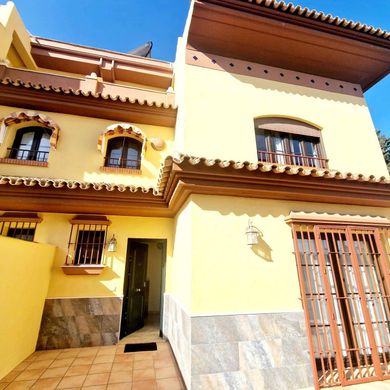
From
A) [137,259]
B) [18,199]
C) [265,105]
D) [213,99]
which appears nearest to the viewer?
[18,199]

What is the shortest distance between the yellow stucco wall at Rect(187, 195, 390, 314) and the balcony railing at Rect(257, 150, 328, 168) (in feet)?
7.49

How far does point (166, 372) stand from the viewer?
4.30 meters

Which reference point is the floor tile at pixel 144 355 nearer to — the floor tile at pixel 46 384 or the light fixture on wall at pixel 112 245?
the floor tile at pixel 46 384

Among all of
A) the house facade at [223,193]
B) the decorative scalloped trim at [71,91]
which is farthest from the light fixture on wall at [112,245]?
the decorative scalloped trim at [71,91]

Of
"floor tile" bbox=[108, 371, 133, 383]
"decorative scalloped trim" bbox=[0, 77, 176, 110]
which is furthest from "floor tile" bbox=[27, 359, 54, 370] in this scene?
"decorative scalloped trim" bbox=[0, 77, 176, 110]

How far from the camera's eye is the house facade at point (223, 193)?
3.76m

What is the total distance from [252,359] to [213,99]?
19.6ft

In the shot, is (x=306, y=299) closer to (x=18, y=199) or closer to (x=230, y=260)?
(x=230, y=260)

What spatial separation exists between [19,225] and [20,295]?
89.8 inches

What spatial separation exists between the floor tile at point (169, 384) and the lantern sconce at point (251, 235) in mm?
2852

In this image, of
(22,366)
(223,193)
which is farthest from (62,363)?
(223,193)

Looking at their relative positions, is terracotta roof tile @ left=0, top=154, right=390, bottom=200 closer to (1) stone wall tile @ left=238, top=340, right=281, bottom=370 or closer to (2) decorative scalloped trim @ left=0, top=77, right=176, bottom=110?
(1) stone wall tile @ left=238, top=340, right=281, bottom=370

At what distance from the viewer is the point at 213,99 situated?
6.01m

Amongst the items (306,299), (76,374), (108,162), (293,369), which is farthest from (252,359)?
(108,162)
